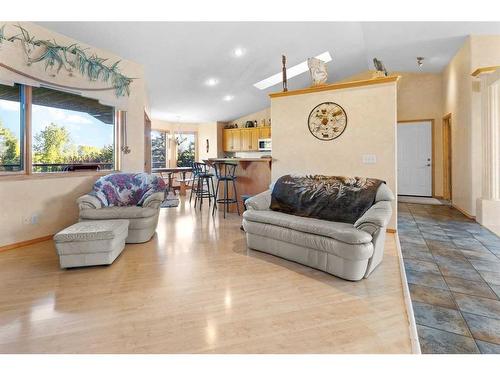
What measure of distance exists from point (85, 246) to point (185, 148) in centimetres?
693

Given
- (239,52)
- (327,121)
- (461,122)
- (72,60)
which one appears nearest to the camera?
(72,60)

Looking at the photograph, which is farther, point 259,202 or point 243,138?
point 243,138

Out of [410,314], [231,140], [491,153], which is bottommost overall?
[410,314]

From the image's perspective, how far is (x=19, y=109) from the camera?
11.8 feet

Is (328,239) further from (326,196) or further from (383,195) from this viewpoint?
(383,195)

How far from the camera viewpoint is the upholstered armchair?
3.52 metres

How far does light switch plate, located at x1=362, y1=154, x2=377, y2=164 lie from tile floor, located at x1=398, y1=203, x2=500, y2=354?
1.09 metres

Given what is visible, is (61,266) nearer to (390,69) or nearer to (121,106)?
(121,106)

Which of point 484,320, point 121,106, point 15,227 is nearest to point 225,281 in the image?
point 484,320

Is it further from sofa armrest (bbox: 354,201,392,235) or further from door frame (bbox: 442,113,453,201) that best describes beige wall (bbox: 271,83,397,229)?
door frame (bbox: 442,113,453,201)

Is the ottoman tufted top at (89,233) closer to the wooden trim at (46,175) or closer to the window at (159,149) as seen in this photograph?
the wooden trim at (46,175)

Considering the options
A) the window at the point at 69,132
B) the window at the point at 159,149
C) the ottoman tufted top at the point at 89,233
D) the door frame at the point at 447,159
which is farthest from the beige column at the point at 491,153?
the window at the point at 159,149

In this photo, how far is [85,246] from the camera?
273cm

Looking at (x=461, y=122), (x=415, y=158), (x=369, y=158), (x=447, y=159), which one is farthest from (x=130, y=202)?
(x=447, y=159)
